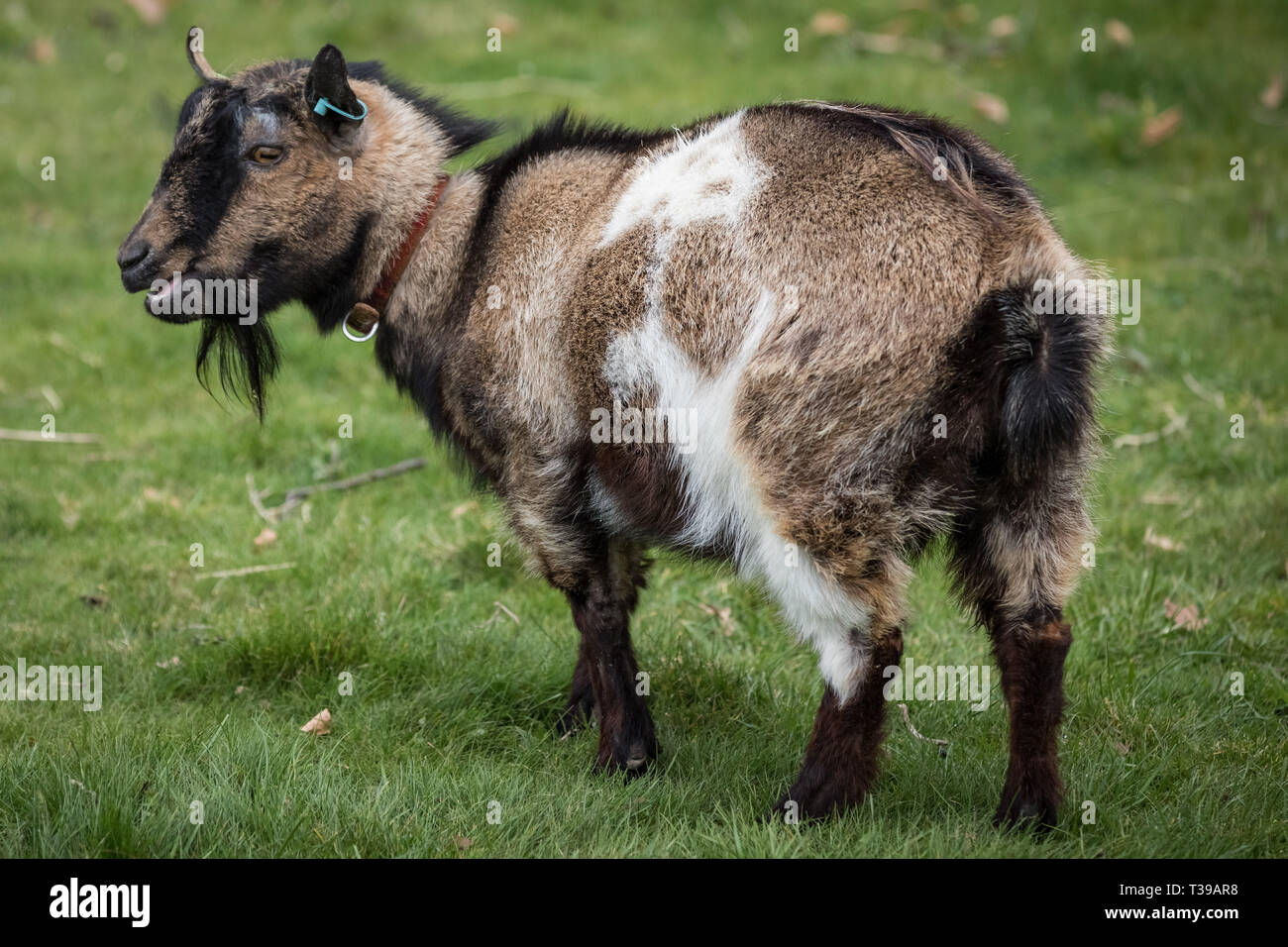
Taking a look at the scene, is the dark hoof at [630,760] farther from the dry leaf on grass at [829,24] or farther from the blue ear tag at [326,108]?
the dry leaf on grass at [829,24]

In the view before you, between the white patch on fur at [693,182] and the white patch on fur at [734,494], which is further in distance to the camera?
the white patch on fur at [693,182]

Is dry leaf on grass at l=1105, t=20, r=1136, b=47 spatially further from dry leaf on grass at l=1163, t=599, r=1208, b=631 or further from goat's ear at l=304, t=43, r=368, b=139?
goat's ear at l=304, t=43, r=368, b=139

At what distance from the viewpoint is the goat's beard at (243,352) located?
488cm

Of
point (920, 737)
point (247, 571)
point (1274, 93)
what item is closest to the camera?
point (920, 737)

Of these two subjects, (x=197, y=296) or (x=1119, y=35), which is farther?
(x=1119, y=35)

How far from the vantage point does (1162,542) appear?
236 inches

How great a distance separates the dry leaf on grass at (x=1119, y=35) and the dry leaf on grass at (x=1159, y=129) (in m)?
1.00

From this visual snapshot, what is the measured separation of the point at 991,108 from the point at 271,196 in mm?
7012

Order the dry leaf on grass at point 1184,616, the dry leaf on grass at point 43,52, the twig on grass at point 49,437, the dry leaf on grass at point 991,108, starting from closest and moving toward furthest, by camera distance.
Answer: the dry leaf on grass at point 1184,616 < the twig on grass at point 49,437 < the dry leaf on grass at point 991,108 < the dry leaf on grass at point 43,52

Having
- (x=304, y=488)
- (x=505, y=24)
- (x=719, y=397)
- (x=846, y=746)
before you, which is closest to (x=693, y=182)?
(x=719, y=397)

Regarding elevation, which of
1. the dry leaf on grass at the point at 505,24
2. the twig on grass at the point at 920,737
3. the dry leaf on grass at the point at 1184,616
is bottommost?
the twig on grass at the point at 920,737

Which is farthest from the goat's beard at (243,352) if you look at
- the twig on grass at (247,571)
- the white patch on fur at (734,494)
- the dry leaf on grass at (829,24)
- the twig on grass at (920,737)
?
the dry leaf on grass at (829,24)

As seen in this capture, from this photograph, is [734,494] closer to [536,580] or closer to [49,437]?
[536,580]
